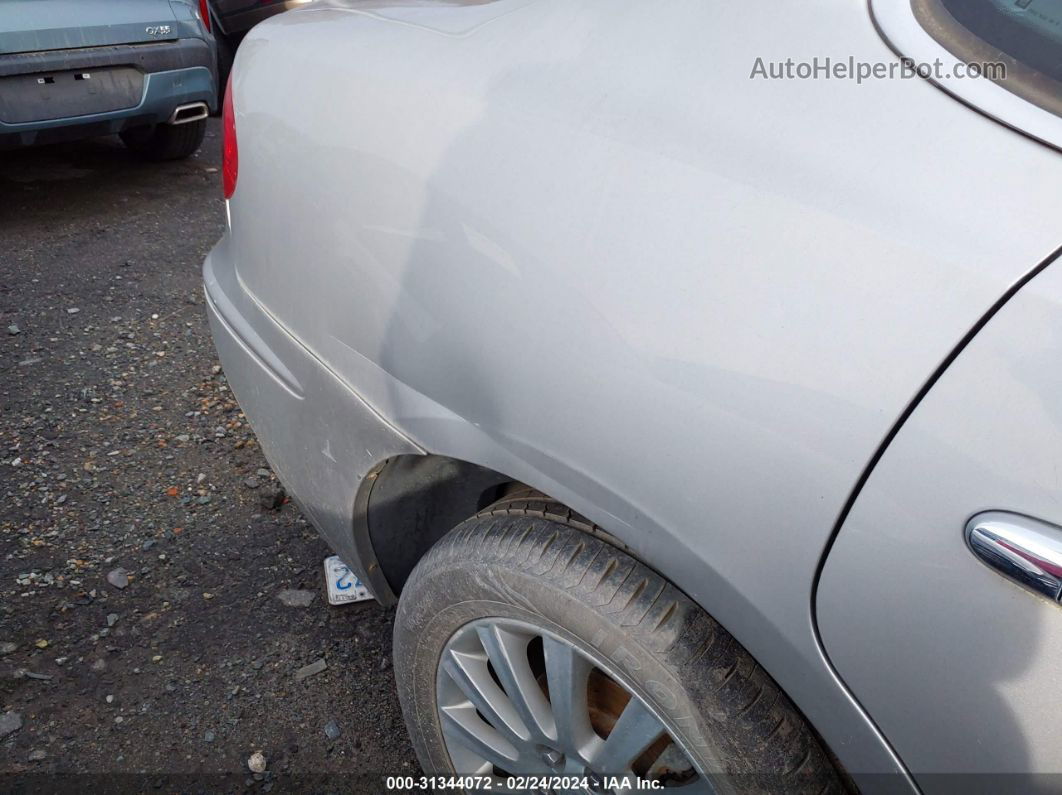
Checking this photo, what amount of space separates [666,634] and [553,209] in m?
0.59

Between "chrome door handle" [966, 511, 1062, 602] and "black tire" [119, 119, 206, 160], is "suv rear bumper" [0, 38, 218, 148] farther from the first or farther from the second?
"chrome door handle" [966, 511, 1062, 602]

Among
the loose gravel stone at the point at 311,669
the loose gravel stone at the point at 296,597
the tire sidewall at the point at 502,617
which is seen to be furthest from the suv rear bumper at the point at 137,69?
the tire sidewall at the point at 502,617

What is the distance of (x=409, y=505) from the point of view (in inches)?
68.6

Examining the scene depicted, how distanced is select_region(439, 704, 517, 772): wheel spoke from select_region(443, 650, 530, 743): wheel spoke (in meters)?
0.05

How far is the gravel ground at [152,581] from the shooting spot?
77.2 inches

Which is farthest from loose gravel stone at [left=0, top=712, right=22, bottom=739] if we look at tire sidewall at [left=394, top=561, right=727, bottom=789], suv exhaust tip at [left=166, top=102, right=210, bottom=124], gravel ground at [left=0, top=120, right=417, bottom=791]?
suv exhaust tip at [left=166, top=102, right=210, bottom=124]

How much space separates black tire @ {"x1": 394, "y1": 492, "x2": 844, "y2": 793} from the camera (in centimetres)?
119

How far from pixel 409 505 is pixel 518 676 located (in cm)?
44

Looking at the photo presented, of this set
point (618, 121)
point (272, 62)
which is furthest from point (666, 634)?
point (272, 62)

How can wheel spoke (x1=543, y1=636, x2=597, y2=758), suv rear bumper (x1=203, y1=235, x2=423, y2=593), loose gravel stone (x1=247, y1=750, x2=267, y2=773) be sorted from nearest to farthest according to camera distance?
wheel spoke (x1=543, y1=636, x2=597, y2=758) → suv rear bumper (x1=203, y1=235, x2=423, y2=593) → loose gravel stone (x1=247, y1=750, x2=267, y2=773)

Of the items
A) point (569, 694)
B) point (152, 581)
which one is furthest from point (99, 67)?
point (569, 694)

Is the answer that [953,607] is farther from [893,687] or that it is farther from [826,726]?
[826,726]

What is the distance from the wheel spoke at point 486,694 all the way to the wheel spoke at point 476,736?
0.05 meters

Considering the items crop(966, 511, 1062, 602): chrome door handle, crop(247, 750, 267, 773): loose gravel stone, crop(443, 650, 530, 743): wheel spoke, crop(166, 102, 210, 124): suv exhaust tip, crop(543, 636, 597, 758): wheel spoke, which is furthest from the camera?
crop(166, 102, 210, 124): suv exhaust tip
